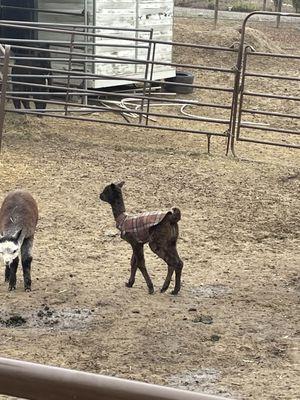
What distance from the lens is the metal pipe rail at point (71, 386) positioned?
1.54 meters

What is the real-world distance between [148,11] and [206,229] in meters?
7.34

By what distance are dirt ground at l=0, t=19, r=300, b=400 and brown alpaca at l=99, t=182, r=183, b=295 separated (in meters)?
0.21

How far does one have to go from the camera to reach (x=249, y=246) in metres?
6.30

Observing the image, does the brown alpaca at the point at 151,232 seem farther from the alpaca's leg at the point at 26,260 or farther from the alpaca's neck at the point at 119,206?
the alpaca's leg at the point at 26,260

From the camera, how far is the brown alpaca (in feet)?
16.0

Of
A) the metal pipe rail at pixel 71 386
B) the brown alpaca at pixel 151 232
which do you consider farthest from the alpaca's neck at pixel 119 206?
the metal pipe rail at pixel 71 386

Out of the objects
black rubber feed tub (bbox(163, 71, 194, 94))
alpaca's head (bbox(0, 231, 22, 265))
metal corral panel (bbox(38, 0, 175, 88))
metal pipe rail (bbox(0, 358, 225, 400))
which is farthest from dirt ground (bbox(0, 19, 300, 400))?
black rubber feed tub (bbox(163, 71, 194, 94))

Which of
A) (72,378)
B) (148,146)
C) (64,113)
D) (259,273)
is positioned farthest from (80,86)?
(72,378)

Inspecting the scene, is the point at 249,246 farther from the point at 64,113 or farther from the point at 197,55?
the point at 197,55

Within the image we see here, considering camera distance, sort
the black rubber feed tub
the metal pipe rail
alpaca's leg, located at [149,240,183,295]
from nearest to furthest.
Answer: the metal pipe rail, alpaca's leg, located at [149,240,183,295], the black rubber feed tub

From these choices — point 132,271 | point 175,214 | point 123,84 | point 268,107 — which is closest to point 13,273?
point 132,271

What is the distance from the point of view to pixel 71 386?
1586 millimetres

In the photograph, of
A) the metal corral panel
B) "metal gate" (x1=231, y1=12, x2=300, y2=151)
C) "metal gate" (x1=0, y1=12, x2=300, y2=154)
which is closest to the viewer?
"metal gate" (x1=231, y1=12, x2=300, y2=151)

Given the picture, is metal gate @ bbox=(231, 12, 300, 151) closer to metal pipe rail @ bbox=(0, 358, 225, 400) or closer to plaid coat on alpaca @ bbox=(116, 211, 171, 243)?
plaid coat on alpaca @ bbox=(116, 211, 171, 243)
